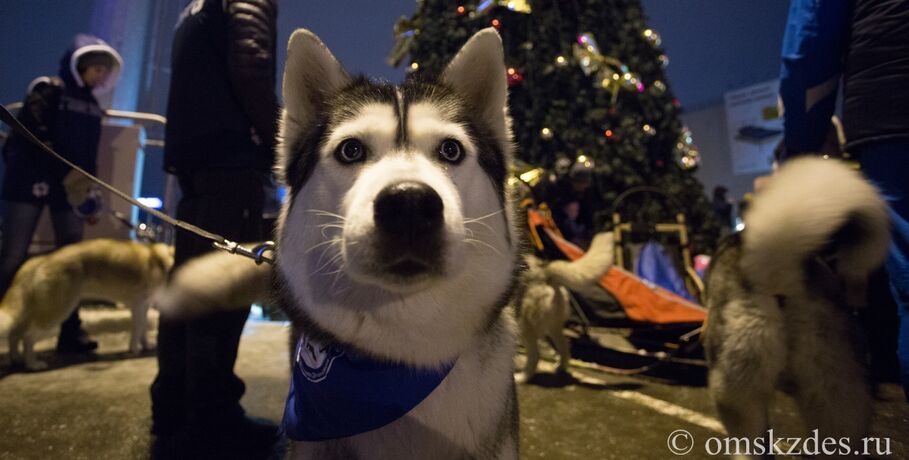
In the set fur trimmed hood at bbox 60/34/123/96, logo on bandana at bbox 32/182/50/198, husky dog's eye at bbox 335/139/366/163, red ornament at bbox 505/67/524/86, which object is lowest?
husky dog's eye at bbox 335/139/366/163

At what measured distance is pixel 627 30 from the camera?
284 inches

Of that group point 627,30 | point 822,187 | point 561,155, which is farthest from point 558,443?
point 627,30

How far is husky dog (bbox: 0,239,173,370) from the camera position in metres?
3.03

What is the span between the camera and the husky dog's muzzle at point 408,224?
0.87 metres

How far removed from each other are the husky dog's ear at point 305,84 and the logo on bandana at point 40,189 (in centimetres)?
328

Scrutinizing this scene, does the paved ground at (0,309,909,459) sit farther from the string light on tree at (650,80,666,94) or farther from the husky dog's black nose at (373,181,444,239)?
the string light on tree at (650,80,666,94)

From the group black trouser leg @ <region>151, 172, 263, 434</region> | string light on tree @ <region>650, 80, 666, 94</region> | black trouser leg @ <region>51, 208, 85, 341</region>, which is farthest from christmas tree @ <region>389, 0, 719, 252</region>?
black trouser leg @ <region>151, 172, 263, 434</region>

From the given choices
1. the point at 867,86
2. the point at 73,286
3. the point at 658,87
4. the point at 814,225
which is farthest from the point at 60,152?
the point at 658,87

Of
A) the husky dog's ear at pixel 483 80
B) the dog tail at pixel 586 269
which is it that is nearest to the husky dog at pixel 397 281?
the husky dog's ear at pixel 483 80

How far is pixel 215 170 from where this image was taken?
6.48 feet

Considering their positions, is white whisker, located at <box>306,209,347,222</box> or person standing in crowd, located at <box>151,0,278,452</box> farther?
person standing in crowd, located at <box>151,0,278,452</box>

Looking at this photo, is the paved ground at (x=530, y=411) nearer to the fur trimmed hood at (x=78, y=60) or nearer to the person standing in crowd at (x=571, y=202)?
the person standing in crowd at (x=571, y=202)

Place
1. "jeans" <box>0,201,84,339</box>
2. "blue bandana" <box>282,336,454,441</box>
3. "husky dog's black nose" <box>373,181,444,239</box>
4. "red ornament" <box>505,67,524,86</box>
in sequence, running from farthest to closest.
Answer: "red ornament" <box>505,67,524,86</box>, "jeans" <box>0,201,84,339</box>, "blue bandana" <box>282,336,454,441</box>, "husky dog's black nose" <box>373,181,444,239</box>

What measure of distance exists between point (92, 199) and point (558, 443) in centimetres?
439
